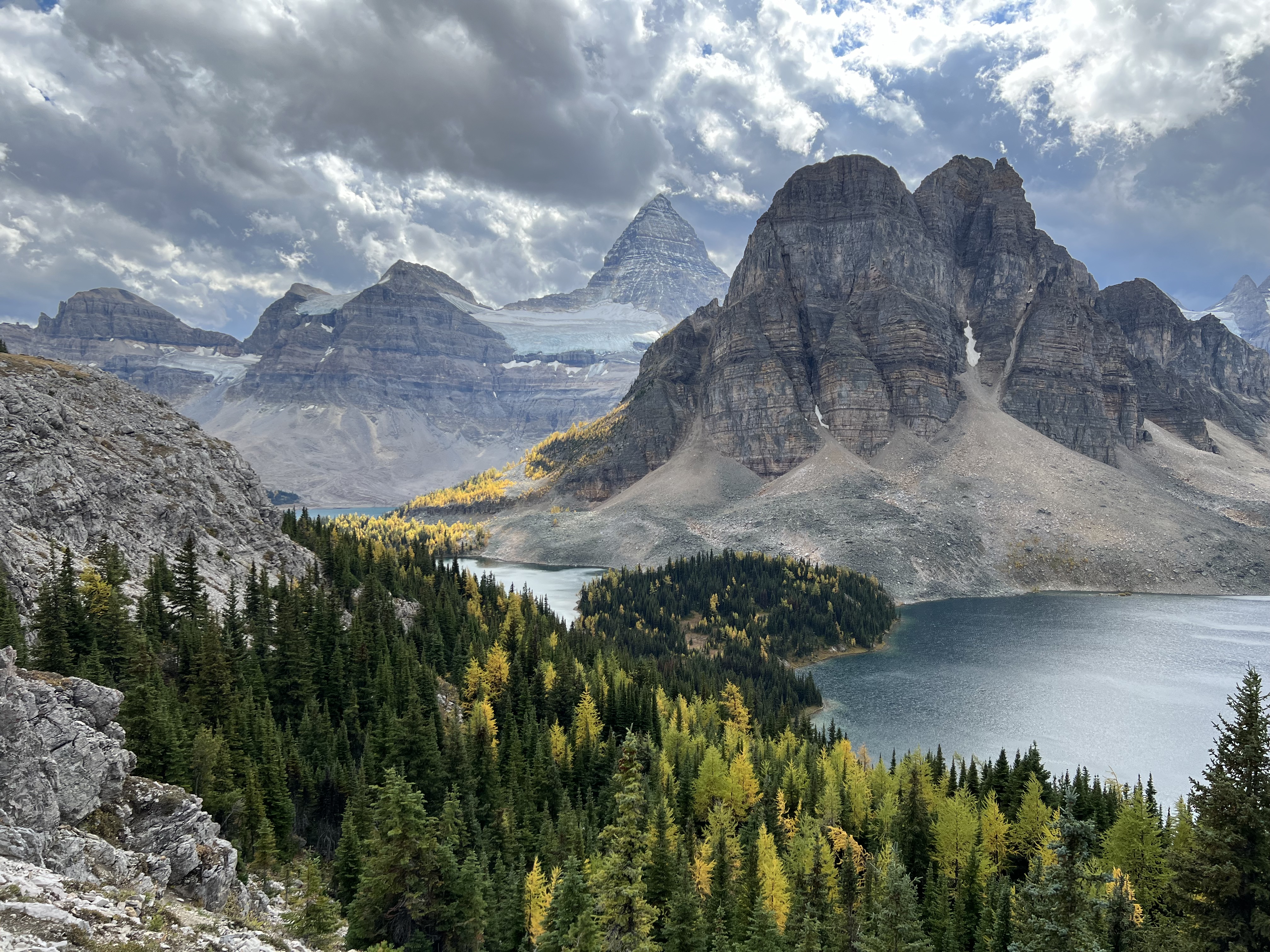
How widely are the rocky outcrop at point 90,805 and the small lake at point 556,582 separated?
10260 cm

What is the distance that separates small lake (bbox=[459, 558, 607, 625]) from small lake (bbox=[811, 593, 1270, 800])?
56235 millimetres

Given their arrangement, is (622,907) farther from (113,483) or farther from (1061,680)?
(1061,680)

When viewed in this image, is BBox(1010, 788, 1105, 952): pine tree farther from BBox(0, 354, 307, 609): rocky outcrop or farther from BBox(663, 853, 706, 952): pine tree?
BBox(0, 354, 307, 609): rocky outcrop

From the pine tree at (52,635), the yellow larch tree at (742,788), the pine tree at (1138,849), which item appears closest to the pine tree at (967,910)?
the pine tree at (1138,849)

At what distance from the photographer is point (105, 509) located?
61.5m

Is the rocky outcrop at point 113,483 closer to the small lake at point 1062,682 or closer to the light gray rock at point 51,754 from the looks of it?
the light gray rock at point 51,754

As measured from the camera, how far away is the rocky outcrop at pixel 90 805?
21.7 m

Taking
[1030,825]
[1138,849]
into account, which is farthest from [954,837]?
[1138,849]

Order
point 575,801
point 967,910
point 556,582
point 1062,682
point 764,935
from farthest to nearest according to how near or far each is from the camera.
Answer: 1. point 556,582
2. point 1062,682
3. point 575,801
4. point 967,910
5. point 764,935

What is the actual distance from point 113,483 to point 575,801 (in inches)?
1987

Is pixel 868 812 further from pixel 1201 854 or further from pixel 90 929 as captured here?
pixel 90 929

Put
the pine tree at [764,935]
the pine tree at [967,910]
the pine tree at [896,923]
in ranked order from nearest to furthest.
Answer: the pine tree at [896,923] < the pine tree at [764,935] < the pine tree at [967,910]

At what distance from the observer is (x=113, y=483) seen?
6338 cm

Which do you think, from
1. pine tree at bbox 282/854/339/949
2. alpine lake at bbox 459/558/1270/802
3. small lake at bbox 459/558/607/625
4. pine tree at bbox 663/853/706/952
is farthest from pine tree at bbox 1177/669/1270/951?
small lake at bbox 459/558/607/625
